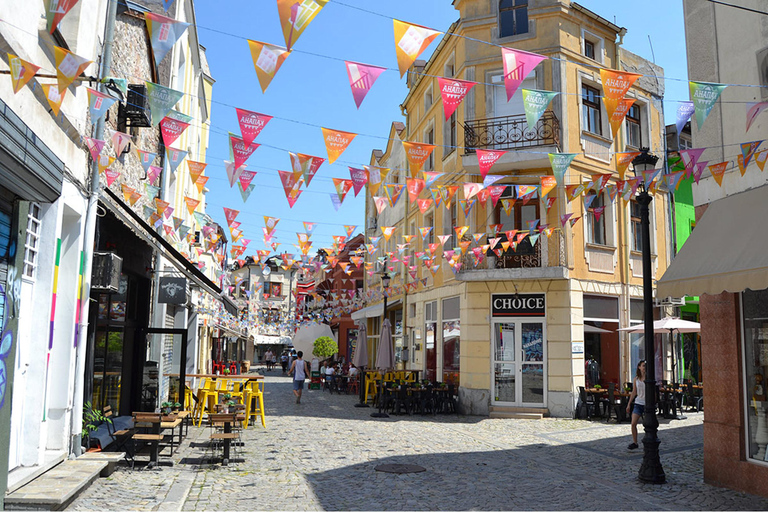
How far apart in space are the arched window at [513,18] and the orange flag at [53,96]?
14.5m

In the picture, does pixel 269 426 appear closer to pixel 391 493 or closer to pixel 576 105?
pixel 391 493

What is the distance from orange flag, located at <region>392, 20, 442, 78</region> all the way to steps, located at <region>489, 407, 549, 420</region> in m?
12.4

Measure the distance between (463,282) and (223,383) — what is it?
291 inches

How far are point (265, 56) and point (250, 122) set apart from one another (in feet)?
4.72

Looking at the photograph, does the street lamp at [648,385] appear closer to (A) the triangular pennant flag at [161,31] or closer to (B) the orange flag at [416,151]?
(B) the orange flag at [416,151]

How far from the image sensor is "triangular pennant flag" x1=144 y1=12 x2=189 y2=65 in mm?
5586

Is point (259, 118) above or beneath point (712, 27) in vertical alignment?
beneath

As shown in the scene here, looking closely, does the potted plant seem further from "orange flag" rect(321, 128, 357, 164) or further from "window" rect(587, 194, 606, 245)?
"window" rect(587, 194, 606, 245)

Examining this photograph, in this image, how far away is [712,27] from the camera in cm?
859

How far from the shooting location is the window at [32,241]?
685 cm

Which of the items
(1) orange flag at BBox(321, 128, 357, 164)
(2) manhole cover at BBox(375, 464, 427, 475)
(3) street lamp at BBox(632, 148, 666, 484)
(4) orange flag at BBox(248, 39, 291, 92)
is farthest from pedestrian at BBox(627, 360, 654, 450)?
(4) orange flag at BBox(248, 39, 291, 92)

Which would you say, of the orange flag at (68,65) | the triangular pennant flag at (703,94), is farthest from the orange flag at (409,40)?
the triangular pennant flag at (703,94)

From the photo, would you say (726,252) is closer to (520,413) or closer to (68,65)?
(68,65)

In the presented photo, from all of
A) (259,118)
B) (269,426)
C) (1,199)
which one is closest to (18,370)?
(1,199)
